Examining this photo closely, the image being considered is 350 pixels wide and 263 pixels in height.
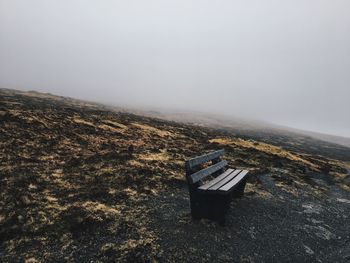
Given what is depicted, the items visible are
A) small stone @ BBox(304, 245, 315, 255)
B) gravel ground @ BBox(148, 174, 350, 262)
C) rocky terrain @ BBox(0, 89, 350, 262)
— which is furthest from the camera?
small stone @ BBox(304, 245, 315, 255)

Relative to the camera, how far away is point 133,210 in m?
7.86

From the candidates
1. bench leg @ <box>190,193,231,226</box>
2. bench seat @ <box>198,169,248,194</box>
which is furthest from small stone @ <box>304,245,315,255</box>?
bench seat @ <box>198,169,248,194</box>

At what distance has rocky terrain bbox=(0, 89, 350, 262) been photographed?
20.0 ft

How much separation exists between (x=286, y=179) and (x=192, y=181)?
27.5ft

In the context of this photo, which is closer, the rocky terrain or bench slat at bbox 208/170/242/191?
the rocky terrain

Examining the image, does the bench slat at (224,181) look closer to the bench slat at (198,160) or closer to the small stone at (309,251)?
the bench slat at (198,160)

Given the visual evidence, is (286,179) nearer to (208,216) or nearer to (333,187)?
(333,187)

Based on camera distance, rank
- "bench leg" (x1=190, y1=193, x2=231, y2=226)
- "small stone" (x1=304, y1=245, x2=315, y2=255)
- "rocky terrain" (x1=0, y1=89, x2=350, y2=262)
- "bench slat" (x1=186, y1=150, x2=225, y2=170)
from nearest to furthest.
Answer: "rocky terrain" (x1=0, y1=89, x2=350, y2=262), "small stone" (x1=304, y1=245, x2=315, y2=255), "bench slat" (x1=186, y1=150, x2=225, y2=170), "bench leg" (x1=190, y1=193, x2=231, y2=226)

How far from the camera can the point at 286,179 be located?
13695 millimetres

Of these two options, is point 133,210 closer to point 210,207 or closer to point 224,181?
point 210,207

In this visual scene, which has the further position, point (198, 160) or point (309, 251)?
point (198, 160)

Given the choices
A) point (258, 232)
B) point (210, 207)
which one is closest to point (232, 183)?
point (210, 207)

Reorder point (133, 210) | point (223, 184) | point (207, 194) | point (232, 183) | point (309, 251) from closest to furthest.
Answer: point (309, 251) → point (207, 194) → point (223, 184) → point (232, 183) → point (133, 210)

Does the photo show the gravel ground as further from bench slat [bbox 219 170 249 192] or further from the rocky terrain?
bench slat [bbox 219 170 249 192]
